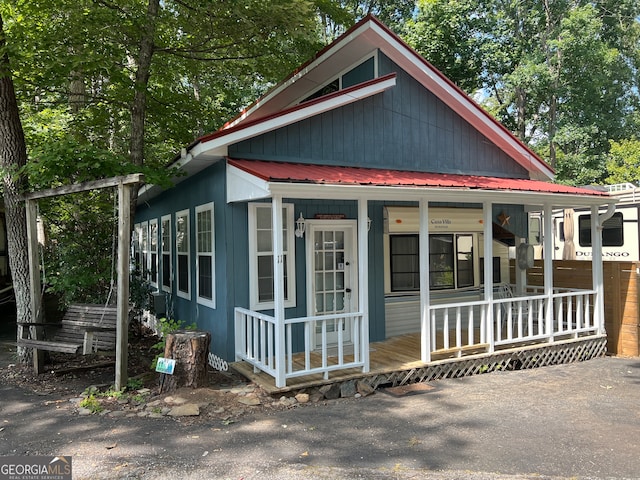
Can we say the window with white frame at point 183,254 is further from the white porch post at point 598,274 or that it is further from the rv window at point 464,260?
the white porch post at point 598,274

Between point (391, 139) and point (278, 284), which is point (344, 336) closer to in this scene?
point (278, 284)

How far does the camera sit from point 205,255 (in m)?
7.42

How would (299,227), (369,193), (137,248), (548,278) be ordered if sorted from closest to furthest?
(369,193) → (299,227) → (548,278) → (137,248)

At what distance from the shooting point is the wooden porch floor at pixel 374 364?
5824 mm

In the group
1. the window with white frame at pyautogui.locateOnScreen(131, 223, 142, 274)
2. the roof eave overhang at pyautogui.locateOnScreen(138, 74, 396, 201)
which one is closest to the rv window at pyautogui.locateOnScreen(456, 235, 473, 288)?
the roof eave overhang at pyautogui.locateOnScreen(138, 74, 396, 201)

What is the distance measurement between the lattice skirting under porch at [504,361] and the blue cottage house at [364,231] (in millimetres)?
29

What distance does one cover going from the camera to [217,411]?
5250 millimetres

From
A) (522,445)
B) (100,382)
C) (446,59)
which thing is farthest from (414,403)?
(446,59)

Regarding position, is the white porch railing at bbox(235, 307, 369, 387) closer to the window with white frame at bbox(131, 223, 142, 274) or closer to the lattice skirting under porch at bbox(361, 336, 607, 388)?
the lattice skirting under porch at bbox(361, 336, 607, 388)

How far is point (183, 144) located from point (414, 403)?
8.14 metres

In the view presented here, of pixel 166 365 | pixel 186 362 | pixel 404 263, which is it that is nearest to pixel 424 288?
pixel 404 263

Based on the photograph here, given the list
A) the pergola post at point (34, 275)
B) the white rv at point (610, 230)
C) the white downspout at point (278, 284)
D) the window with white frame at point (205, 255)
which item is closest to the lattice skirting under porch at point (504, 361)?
the white downspout at point (278, 284)

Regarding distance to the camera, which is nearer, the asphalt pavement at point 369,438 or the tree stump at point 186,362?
the asphalt pavement at point 369,438

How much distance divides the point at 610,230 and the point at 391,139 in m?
7.48
